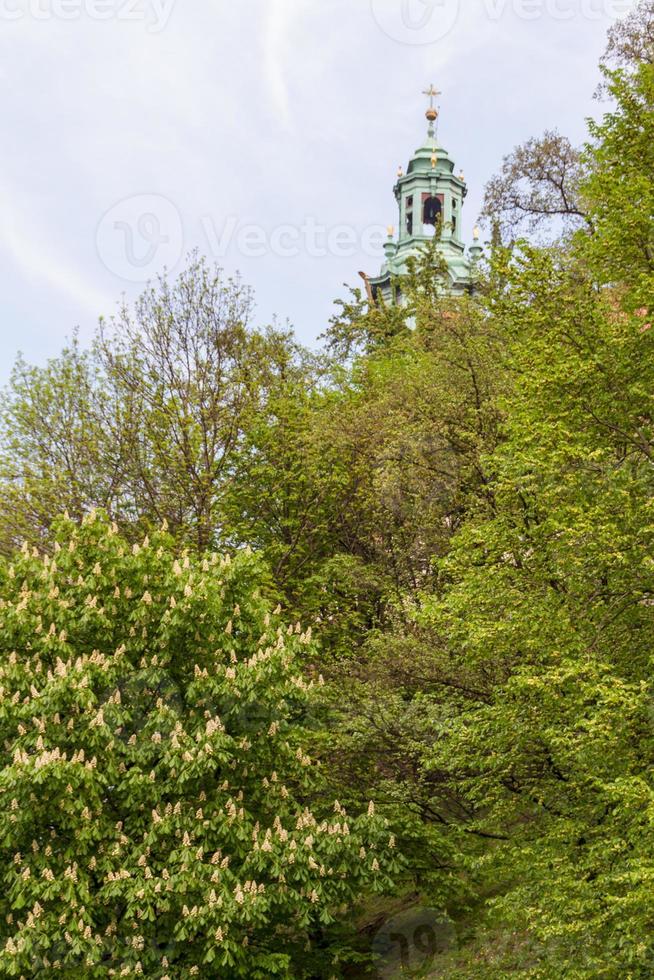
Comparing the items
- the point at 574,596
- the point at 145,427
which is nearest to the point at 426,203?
the point at 145,427

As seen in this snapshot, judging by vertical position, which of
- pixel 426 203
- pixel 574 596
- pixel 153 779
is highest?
pixel 426 203

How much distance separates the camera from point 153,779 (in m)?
14.5

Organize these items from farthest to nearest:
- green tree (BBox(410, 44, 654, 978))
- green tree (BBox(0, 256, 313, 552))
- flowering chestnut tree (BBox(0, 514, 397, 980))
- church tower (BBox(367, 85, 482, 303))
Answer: church tower (BBox(367, 85, 482, 303)) → green tree (BBox(0, 256, 313, 552)) → flowering chestnut tree (BBox(0, 514, 397, 980)) → green tree (BBox(410, 44, 654, 978))

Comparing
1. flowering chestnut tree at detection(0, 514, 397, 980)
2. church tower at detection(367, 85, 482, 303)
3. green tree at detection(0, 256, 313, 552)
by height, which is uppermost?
church tower at detection(367, 85, 482, 303)

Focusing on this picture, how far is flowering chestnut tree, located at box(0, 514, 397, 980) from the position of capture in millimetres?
14141

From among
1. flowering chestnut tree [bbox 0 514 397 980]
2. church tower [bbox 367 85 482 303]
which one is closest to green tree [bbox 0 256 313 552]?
flowering chestnut tree [bbox 0 514 397 980]

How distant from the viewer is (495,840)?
1941 centimetres

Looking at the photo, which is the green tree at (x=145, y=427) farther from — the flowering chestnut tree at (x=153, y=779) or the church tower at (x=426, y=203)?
the church tower at (x=426, y=203)

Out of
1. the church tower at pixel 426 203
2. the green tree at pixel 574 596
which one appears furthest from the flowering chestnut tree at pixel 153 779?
the church tower at pixel 426 203

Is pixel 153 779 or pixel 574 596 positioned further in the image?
pixel 574 596

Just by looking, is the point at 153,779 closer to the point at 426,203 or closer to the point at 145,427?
the point at 145,427

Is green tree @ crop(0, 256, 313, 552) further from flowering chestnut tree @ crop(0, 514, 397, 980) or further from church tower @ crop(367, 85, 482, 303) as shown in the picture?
church tower @ crop(367, 85, 482, 303)

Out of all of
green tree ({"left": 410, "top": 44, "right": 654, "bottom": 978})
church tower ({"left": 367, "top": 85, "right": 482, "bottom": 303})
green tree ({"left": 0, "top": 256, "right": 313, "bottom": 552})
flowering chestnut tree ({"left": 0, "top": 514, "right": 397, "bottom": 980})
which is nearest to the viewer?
green tree ({"left": 410, "top": 44, "right": 654, "bottom": 978})

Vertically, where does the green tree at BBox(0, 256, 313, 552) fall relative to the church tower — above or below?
below
